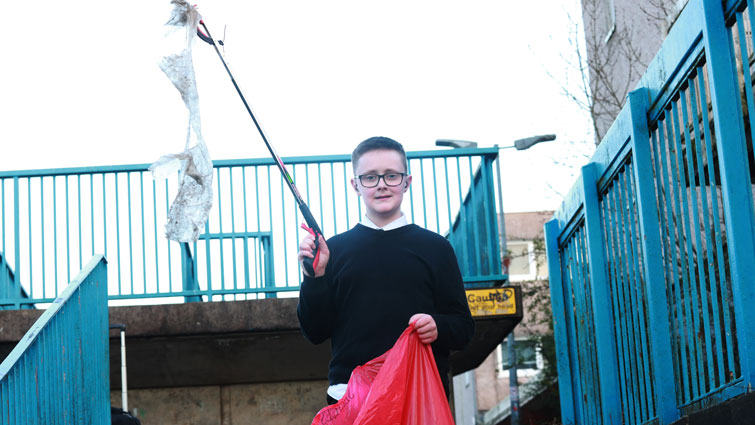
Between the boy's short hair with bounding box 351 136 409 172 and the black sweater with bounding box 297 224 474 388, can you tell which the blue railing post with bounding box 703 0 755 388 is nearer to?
the black sweater with bounding box 297 224 474 388

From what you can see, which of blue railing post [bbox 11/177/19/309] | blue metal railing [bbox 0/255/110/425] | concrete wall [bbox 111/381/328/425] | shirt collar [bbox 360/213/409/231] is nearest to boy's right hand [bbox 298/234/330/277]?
shirt collar [bbox 360/213/409/231]

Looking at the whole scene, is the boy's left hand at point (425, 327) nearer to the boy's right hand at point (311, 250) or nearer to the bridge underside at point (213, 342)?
the boy's right hand at point (311, 250)

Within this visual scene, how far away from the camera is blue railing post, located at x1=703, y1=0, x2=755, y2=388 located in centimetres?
274

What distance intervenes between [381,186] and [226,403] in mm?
5818

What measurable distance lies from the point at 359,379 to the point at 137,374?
591cm

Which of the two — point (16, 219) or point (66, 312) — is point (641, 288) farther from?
point (16, 219)

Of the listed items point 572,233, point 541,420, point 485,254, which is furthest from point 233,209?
point 541,420

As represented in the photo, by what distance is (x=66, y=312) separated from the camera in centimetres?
580

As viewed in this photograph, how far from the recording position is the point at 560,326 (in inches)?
230

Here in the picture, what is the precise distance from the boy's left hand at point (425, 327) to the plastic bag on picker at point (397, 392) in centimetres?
2

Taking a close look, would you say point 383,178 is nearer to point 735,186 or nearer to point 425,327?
point 425,327

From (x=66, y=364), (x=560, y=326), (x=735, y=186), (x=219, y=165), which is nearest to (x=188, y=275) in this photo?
(x=219, y=165)

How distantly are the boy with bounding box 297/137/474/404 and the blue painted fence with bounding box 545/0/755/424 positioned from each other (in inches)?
29.4

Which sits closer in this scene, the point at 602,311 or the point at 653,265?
the point at 653,265
